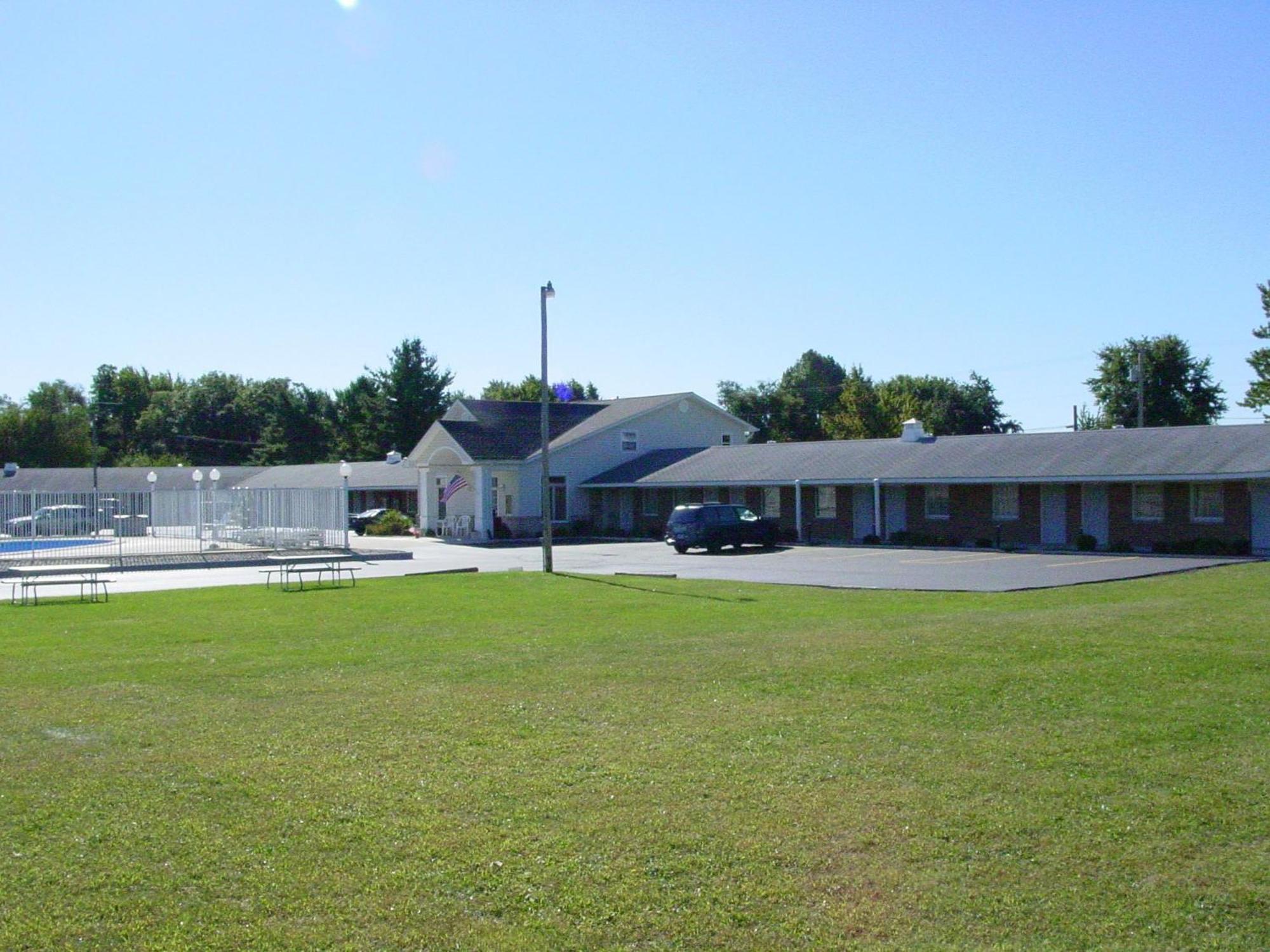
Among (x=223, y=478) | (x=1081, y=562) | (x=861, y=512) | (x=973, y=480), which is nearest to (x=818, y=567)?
(x=1081, y=562)

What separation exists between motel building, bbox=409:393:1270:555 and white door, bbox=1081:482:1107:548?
0.04 meters

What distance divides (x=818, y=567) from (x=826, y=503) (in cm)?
1450

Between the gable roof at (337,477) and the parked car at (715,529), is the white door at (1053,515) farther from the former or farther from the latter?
the gable roof at (337,477)

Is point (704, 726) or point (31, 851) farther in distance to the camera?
point (704, 726)

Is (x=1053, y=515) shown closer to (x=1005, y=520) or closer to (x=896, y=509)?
(x=1005, y=520)

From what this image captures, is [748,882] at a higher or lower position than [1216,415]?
lower

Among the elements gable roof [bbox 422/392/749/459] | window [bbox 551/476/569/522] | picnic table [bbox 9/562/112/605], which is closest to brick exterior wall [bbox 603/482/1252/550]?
window [bbox 551/476/569/522]

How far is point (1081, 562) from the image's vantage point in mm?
31906

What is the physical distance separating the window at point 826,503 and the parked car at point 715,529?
5.06m

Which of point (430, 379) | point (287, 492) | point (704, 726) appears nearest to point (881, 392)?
point (430, 379)

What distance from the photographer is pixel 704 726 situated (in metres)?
9.61


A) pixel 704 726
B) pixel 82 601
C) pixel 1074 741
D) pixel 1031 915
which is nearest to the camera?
pixel 1031 915

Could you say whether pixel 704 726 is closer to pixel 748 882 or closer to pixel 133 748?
pixel 748 882

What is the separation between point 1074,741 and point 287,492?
35.5 m
